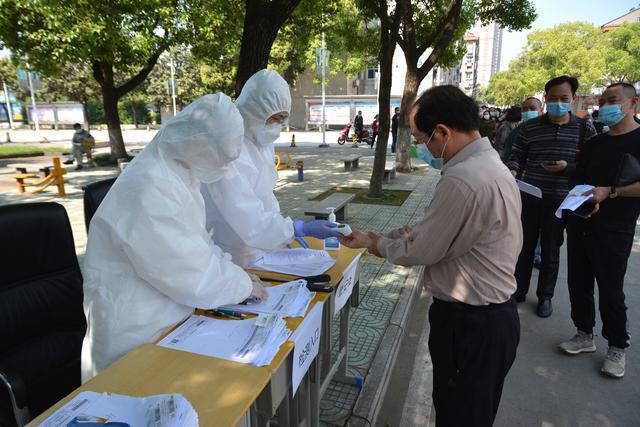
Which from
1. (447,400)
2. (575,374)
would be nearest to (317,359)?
(447,400)

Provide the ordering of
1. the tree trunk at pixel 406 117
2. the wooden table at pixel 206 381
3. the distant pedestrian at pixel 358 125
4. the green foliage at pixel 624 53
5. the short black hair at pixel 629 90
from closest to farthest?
the wooden table at pixel 206 381, the short black hair at pixel 629 90, the tree trunk at pixel 406 117, the distant pedestrian at pixel 358 125, the green foliage at pixel 624 53

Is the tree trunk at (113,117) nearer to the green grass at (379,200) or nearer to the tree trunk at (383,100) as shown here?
the green grass at (379,200)

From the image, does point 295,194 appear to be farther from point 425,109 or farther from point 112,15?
point 425,109

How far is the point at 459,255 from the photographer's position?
1568 millimetres

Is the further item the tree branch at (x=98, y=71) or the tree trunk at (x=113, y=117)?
the tree trunk at (x=113, y=117)

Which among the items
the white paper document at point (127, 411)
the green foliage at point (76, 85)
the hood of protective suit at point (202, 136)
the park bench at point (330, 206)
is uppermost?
the green foliage at point (76, 85)

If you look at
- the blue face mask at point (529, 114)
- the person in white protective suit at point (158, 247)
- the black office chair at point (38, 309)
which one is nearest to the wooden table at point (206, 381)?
the person in white protective suit at point (158, 247)

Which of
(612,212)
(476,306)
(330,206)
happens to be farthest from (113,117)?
(476,306)

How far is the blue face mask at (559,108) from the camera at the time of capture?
338 centimetres

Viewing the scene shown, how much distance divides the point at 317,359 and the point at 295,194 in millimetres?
6977

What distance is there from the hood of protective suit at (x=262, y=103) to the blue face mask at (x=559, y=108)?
2336mm

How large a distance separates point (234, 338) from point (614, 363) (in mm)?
2834

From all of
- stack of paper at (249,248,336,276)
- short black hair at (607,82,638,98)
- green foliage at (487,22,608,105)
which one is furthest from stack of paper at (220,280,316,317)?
green foliage at (487,22,608,105)

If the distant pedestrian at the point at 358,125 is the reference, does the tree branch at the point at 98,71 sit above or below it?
above
